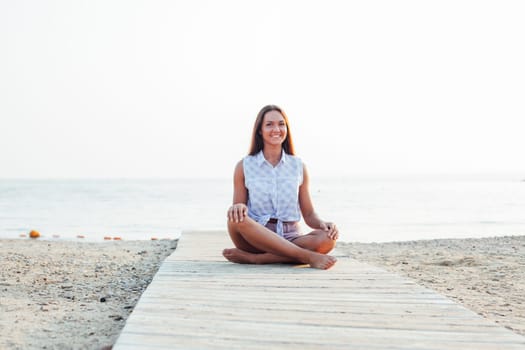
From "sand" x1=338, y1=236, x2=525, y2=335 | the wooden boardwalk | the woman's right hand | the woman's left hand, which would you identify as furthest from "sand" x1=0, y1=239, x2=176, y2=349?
"sand" x1=338, y1=236, x2=525, y2=335

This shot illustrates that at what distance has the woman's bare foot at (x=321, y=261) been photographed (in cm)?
489

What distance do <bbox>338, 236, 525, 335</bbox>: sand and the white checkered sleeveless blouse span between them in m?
1.37

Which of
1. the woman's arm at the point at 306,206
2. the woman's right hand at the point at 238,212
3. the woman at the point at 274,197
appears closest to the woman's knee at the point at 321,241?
the woman at the point at 274,197

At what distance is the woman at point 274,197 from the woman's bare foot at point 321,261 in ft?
0.09

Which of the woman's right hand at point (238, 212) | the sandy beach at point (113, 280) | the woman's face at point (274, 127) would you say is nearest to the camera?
the sandy beach at point (113, 280)

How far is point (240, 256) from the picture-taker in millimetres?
5273

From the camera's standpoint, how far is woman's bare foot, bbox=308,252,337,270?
4.89 meters

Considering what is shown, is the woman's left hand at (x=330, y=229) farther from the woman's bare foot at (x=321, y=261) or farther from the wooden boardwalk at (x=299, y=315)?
the wooden boardwalk at (x=299, y=315)

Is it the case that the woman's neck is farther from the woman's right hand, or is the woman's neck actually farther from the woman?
the woman's right hand

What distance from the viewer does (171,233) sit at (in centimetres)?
1401

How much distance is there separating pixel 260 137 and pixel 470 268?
141 inches

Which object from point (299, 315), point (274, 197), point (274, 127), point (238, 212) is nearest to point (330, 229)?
point (274, 197)

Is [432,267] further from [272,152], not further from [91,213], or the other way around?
[91,213]

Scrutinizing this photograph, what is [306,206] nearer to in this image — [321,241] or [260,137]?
[321,241]
